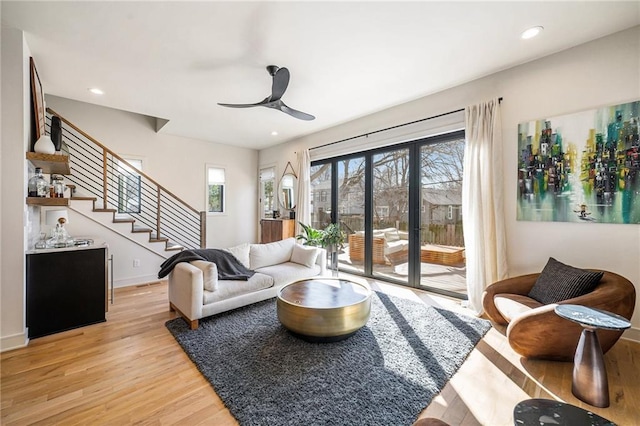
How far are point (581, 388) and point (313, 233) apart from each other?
11.5 ft

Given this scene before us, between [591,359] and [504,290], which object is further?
[504,290]

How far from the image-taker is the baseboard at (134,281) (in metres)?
4.29

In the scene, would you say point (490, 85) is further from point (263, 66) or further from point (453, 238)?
point (263, 66)

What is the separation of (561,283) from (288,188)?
190 inches

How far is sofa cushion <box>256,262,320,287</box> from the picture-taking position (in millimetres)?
3506

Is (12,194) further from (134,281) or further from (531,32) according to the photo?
(531,32)

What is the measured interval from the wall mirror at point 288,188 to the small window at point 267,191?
497mm

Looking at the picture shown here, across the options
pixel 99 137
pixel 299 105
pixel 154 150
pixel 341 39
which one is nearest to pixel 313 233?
pixel 299 105

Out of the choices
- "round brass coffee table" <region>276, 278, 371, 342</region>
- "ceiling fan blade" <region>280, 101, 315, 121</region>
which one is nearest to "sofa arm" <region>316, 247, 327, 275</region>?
"round brass coffee table" <region>276, 278, 371, 342</region>

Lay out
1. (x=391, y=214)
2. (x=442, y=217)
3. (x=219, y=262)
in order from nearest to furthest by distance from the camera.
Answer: (x=219, y=262) → (x=442, y=217) → (x=391, y=214)

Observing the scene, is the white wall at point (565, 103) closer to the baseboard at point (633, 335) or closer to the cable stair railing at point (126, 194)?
the baseboard at point (633, 335)

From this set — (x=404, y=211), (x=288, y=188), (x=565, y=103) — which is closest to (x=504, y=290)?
(x=404, y=211)

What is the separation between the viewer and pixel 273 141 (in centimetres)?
620

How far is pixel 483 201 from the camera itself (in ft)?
10.4
